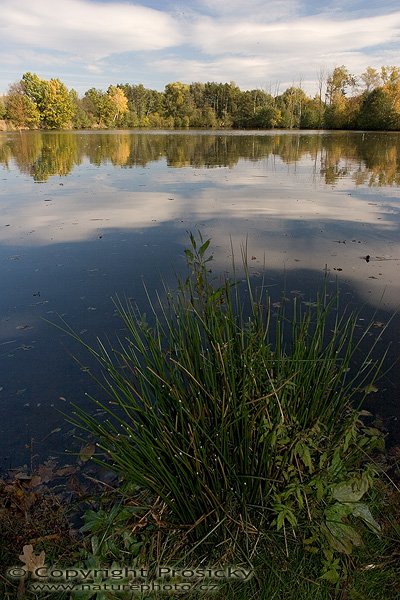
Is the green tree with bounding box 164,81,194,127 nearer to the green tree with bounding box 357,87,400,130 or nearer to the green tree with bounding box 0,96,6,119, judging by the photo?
the green tree with bounding box 0,96,6,119

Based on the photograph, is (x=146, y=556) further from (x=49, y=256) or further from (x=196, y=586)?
(x=49, y=256)

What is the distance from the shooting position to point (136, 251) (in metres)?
7.05

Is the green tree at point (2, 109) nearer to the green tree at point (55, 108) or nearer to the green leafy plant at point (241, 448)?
the green tree at point (55, 108)

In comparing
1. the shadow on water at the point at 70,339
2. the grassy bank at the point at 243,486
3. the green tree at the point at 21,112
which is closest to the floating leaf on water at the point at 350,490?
the grassy bank at the point at 243,486

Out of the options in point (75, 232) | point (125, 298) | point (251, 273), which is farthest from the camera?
point (75, 232)

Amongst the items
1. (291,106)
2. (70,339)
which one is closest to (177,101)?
(291,106)

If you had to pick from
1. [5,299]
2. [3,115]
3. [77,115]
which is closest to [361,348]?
[5,299]

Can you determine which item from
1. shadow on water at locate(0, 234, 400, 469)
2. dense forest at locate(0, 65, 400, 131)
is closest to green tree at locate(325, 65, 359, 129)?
dense forest at locate(0, 65, 400, 131)

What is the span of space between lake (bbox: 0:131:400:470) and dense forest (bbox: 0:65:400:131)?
2051 inches

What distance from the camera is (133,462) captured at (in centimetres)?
194

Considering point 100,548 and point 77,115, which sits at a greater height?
point 77,115

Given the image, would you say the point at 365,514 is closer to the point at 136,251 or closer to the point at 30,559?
the point at 30,559

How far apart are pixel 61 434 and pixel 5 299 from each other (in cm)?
283

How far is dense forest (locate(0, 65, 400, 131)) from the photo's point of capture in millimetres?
59925
